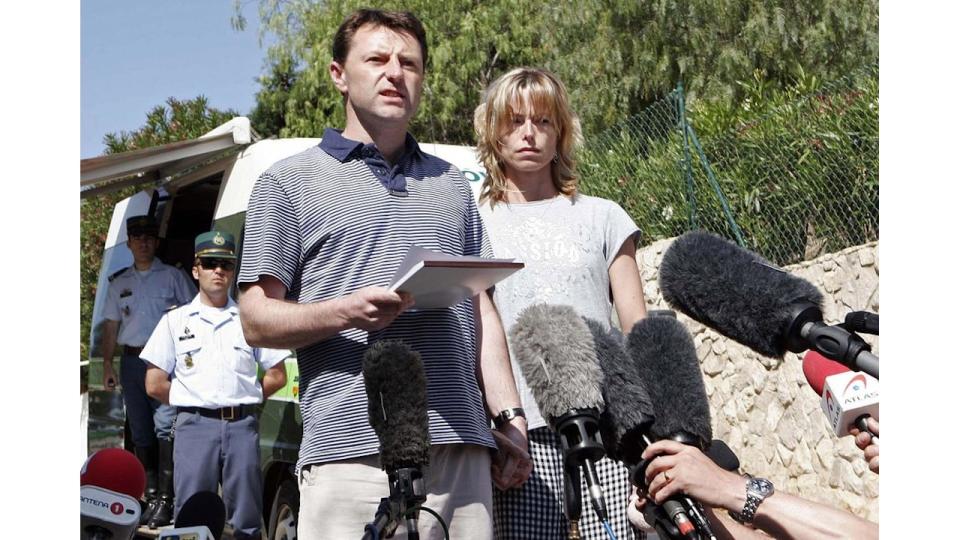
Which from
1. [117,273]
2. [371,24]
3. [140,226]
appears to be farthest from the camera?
[117,273]

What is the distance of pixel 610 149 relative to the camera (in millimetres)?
11703

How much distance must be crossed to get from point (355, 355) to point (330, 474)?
0.32 meters

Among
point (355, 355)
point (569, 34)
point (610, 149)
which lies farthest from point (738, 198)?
point (569, 34)

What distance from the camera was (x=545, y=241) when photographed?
13.4 feet

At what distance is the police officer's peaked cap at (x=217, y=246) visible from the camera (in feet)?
25.7

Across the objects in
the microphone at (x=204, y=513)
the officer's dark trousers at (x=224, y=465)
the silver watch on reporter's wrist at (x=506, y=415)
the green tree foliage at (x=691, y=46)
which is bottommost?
the silver watch on reporter's wrist at (x=506, y=415)

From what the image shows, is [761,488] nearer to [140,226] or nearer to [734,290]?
[734,290]

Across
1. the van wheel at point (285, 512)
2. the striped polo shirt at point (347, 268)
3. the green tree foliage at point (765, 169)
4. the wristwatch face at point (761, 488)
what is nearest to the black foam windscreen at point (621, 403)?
the wristwatch face at point (761, 488)

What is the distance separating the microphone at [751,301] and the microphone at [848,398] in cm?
27

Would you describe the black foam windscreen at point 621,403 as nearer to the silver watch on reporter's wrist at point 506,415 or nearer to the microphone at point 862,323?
the microphone at point 862,323

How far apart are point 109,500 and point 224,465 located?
425cm

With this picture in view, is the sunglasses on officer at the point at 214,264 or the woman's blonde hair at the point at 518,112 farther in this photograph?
the sunglasses on officer at the point at 214,264

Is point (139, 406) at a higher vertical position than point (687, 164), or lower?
lower

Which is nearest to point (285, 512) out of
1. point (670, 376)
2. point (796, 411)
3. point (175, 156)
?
point (175, 156)
